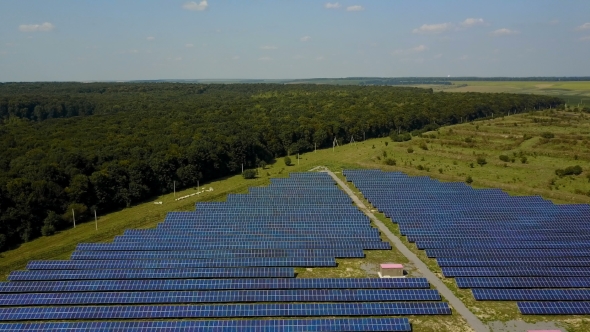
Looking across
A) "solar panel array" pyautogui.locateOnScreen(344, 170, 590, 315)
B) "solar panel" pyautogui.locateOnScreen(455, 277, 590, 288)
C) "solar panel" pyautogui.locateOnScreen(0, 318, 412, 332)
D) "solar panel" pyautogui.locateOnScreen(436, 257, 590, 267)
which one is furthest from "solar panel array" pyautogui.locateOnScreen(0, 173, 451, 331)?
"solar panel" pyautogui.locateOnScreen(436, 257, 590, 267)

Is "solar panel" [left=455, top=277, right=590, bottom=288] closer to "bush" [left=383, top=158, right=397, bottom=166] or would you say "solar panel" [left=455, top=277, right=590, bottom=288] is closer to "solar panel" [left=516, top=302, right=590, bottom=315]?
"solar panel" [left=516, top=302, right=590, bottom=315]

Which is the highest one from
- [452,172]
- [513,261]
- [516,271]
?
[452,172]

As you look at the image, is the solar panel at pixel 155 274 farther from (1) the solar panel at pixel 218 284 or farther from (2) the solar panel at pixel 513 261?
Answer: (2) the solar panel at pixel 513 261

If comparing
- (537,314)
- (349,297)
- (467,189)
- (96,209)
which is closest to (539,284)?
(537,314)

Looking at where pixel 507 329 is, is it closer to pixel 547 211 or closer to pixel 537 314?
pixel 537 314

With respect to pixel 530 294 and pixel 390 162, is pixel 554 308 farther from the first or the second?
pixel 390 162

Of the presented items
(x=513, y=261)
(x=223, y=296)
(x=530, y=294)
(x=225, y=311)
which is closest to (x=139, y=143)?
(x=223, y=296)

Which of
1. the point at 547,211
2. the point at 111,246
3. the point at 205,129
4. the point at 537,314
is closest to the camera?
the point at 537,314
